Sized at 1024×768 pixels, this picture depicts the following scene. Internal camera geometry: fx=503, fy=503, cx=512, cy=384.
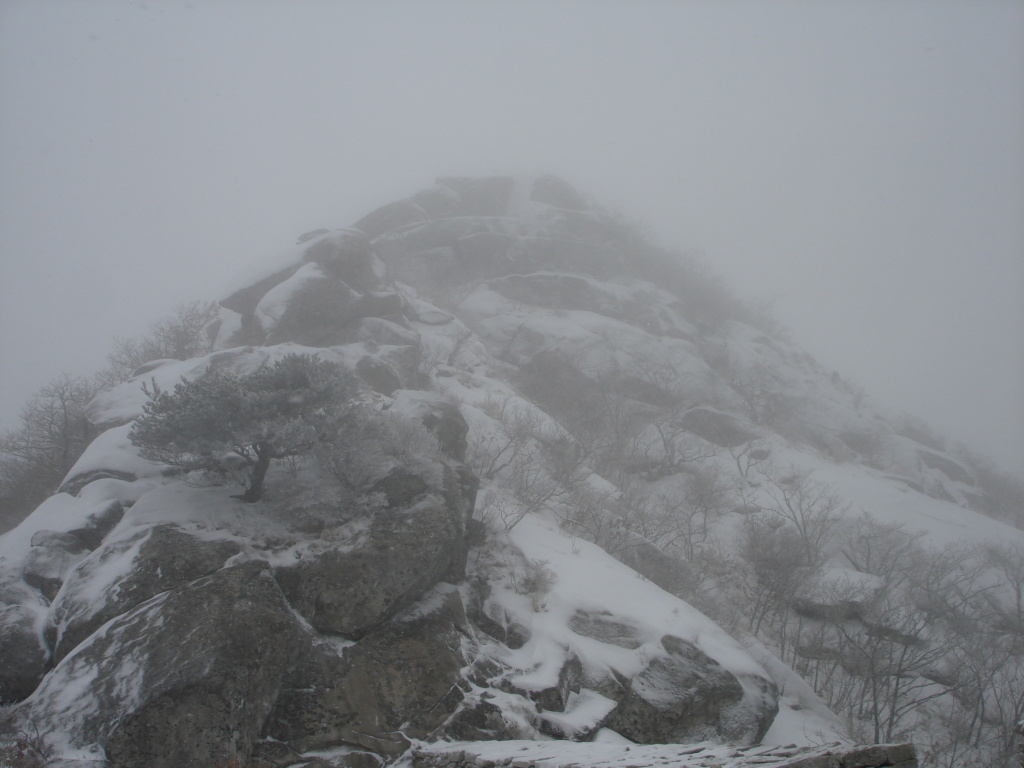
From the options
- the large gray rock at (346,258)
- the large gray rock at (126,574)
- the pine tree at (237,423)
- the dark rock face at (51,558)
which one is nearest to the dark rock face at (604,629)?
the pine tree at (237,423)

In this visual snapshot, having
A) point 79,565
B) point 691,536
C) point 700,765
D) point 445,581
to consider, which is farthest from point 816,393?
point 79,565

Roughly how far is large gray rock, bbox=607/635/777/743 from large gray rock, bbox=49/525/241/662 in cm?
693

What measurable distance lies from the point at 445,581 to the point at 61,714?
18.0 ft

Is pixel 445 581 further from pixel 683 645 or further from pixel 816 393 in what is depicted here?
pixel 816 393

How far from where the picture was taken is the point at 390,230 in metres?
37.6

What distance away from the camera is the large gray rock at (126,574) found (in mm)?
7078

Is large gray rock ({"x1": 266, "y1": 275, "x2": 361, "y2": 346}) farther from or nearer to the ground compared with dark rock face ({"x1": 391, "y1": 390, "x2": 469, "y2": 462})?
farther from the ground

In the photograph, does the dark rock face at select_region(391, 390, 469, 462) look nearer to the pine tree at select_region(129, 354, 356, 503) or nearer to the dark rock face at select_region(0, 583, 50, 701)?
the pine tree at select_region(129, 354, 356, 503)

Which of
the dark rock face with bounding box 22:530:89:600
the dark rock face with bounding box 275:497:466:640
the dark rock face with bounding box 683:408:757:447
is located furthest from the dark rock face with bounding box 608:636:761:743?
the dark rock face with bounding box 683:408:757:447

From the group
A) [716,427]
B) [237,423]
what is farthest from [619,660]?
[716,427]

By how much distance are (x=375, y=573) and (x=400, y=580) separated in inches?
17.2

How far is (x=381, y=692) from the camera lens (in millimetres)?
7277

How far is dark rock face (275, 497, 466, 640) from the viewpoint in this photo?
312 inches

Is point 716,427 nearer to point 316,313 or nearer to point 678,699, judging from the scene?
point 678,699
